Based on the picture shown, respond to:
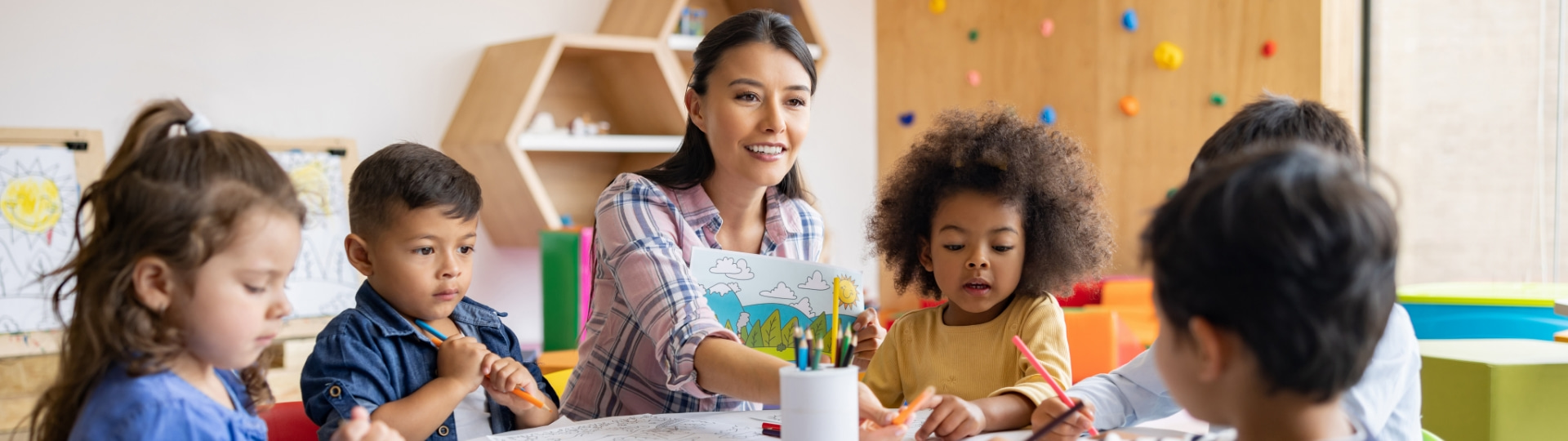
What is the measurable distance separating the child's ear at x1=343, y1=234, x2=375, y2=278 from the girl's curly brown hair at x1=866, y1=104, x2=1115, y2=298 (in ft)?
2.35

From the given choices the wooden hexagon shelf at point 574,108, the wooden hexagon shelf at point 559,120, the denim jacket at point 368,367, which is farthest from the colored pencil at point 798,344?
the wooden hexagon shelf at point 574,108

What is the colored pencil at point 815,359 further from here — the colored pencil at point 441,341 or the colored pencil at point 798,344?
the colored pencil at point 441,341

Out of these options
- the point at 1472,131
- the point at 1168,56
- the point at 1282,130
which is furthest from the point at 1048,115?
the point at 1282,130

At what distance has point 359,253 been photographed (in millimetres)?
1390

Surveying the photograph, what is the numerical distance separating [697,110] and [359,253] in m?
0.51

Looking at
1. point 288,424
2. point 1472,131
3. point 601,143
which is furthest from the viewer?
point 1472,131

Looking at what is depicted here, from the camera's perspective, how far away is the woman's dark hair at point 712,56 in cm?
154

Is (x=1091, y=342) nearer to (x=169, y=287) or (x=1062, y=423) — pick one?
(x=1062, y=423)

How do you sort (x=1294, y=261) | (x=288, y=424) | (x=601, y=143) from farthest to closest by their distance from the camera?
(x=601, y=143)
(x=288, y=424)
(x=1294, y=261)

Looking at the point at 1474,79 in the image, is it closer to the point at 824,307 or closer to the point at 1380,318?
the point at 824,307

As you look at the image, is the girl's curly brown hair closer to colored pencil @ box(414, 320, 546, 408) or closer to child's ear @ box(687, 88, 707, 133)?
child's ear @ box(687, 88, 707, 133)

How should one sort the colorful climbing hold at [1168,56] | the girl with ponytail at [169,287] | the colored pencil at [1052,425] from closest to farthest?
the girl with ponytail at [169,287] < the colored pencil at [1052,425] < the colorful climbing hold at [1168,56]

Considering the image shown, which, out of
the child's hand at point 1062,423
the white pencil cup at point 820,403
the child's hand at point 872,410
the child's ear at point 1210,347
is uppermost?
the child's ear at point 1210,347

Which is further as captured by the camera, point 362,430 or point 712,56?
point 712,56
